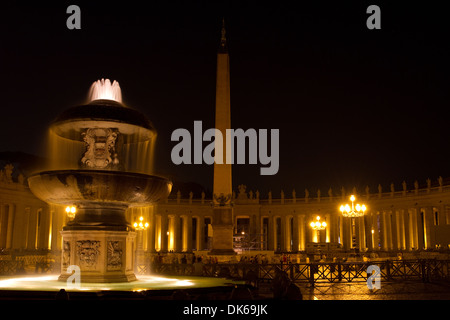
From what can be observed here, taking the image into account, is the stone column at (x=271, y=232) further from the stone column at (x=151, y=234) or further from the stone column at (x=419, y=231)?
the stone column at (x=419, y=231)

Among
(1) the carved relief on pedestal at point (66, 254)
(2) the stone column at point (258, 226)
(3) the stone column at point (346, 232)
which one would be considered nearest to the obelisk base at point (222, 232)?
(1) the carved relief on pedestal at point (66, 254)

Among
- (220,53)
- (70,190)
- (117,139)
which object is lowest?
(70,190)

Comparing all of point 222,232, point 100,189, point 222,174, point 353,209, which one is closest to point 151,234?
point 222,232

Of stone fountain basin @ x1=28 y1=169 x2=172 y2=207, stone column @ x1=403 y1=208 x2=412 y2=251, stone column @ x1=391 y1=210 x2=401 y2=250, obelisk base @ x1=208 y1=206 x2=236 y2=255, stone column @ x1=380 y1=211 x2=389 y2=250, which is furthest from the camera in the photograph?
stone column @ x1=380 y1=211 x2=389 y2=250

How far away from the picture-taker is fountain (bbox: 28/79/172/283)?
1557 cm

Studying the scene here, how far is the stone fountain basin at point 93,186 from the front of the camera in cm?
1536

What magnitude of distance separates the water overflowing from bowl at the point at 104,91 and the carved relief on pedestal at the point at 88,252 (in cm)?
565

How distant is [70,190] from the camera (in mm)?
15602

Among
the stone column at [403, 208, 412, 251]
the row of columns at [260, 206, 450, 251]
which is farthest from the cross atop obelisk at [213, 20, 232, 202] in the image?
the stone column at [403, 208, 412, 251]

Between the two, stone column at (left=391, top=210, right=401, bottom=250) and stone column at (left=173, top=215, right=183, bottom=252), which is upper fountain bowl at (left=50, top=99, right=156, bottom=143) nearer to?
stone column at (left=391, top=210, right=401, bottom=250)

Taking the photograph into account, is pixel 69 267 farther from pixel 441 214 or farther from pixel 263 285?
pixel 441 214

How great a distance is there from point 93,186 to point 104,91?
15.3 ft

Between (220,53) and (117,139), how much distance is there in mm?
22063
